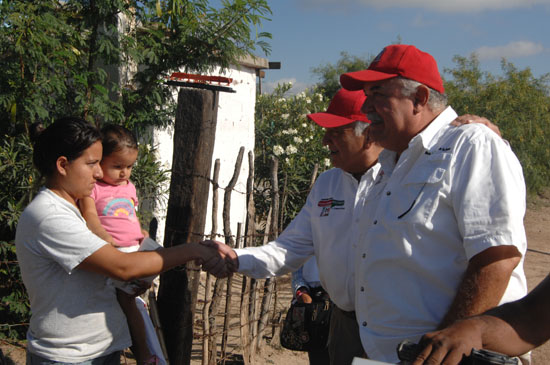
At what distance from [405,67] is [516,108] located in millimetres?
13778

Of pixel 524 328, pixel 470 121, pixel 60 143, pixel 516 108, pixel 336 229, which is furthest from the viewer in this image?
pixel 516 108

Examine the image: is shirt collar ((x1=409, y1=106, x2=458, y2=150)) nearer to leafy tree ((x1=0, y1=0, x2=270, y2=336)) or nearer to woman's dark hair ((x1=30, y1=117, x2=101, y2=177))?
woman's dark hair ((x1=30, y1=117, x2=101, y2=177))

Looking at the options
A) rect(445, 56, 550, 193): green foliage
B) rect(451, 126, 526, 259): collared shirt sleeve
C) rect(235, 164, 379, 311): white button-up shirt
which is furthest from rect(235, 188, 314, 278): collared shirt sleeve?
rect(445, 56, 550, 193): green foliage

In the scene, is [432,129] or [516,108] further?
[516,108]

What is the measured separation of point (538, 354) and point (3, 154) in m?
5.97

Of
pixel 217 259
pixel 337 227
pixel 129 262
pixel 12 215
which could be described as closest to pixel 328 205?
pixel 337 227

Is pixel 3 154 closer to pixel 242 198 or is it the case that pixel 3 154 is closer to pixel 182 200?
pixel 182 200

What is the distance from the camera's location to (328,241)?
2.64 m

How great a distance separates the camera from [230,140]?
8.42 meters

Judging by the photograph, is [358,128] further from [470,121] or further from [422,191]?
[422,191]

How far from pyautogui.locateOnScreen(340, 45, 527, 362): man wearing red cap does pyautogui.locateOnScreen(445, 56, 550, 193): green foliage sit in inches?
501

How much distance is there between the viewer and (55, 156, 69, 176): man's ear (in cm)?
205

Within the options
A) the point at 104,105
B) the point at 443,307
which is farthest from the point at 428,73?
the point at 104,105

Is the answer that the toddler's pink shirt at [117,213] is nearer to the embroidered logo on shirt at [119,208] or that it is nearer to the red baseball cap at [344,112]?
the embroidered logo on shirt at [119,208]
